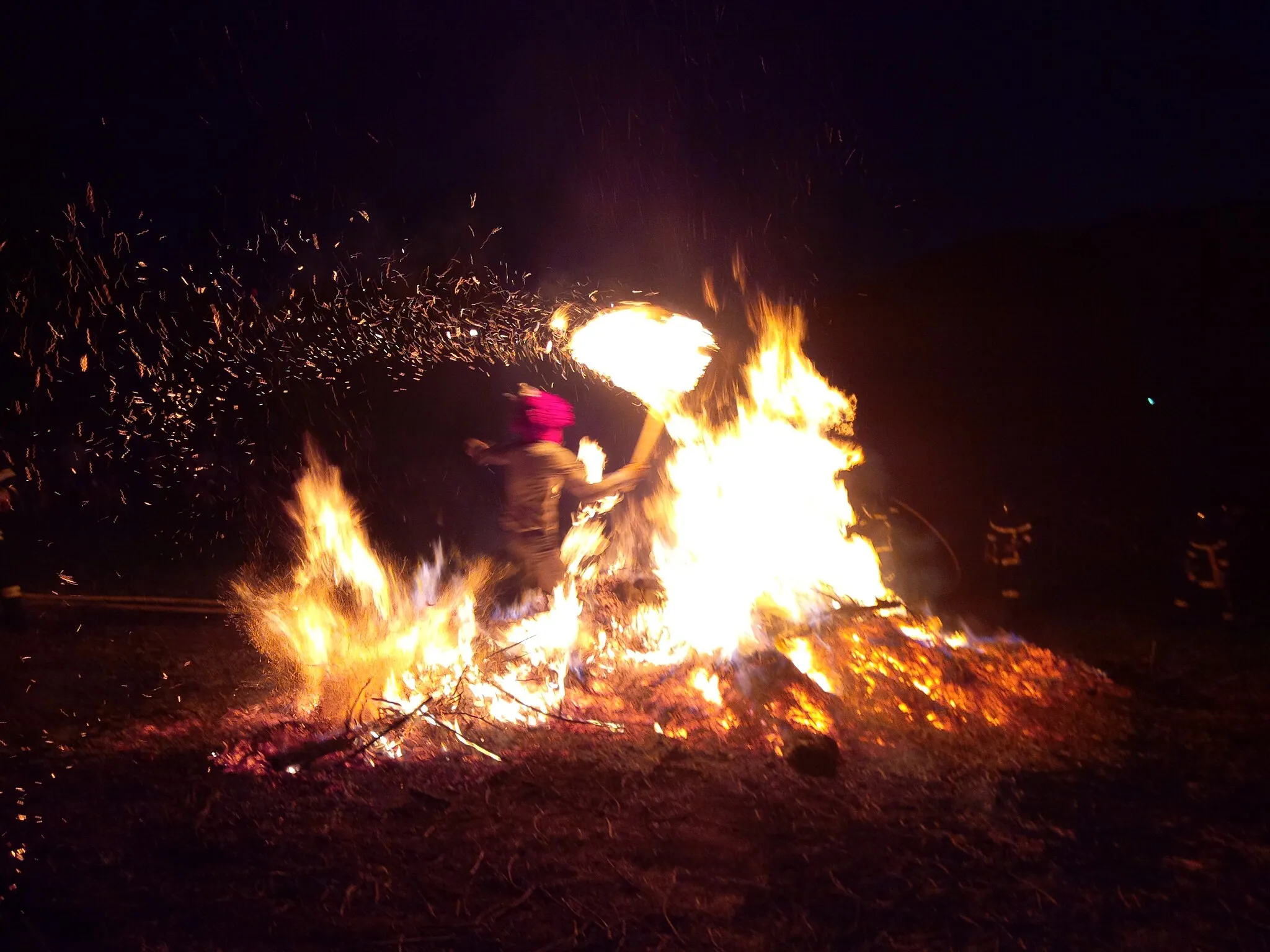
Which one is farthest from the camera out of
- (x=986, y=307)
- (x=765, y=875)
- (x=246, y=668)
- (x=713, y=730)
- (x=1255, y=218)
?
(x=986, y=307)

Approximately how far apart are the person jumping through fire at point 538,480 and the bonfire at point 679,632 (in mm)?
342

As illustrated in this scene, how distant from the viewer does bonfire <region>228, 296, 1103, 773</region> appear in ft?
16.4

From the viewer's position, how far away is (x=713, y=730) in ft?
16.3

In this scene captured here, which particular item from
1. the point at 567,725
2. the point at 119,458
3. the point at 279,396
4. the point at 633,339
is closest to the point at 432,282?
the point at 279,396

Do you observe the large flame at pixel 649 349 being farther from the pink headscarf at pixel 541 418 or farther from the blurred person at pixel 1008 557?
the blurred person at pixel 1008 557

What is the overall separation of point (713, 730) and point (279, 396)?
12934 mm

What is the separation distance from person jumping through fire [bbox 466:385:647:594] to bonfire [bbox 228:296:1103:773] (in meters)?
0.34

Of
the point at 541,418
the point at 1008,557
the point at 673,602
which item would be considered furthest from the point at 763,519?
the point at 1008,557

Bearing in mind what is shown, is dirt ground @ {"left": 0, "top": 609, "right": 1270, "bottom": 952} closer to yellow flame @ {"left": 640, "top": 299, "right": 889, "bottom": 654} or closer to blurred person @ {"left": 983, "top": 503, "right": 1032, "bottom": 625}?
yellow flame @ {"left": 640, "top": 299, "right": 889, "bottom": 654}

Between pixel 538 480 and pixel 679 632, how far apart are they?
64.6 inches

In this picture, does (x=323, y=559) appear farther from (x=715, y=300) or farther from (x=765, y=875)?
(x=715, y=300)

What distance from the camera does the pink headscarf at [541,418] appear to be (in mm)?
6074

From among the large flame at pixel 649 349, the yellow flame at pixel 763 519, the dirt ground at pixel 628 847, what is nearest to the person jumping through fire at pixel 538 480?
the yellow flame at pixel 763 519

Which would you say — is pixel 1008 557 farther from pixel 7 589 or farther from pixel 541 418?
pixel 7 589
